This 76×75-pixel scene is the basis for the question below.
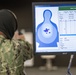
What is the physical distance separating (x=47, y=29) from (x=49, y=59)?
20.6 feet

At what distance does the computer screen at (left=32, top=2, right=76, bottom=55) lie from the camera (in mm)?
2143

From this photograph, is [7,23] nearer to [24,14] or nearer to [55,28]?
[55,28]

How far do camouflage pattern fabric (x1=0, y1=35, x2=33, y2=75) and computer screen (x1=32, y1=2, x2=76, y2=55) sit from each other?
0.13 meters

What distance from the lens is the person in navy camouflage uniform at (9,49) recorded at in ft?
6.90

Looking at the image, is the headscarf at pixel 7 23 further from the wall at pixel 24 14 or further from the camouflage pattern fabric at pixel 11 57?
the wall at pixel 24 14

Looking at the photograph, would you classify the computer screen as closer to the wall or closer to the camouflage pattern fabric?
the camouflage pattern fabric

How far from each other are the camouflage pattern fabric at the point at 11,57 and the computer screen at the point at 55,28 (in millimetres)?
132

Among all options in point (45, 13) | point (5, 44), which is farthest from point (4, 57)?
point (45, 13)

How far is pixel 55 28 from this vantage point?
2.17 m

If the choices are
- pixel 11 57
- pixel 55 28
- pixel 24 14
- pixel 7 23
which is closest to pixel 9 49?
pixel 11 57

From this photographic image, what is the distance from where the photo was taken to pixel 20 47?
221 centimetres

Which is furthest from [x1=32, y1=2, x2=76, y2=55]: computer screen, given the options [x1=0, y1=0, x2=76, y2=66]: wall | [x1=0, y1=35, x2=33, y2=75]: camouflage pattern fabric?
[x1=0, y1=0, x2=76, y2=66]: wall

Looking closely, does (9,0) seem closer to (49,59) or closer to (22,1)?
(22,1)

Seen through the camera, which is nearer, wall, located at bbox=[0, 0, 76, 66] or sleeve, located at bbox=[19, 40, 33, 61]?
sleeve, located at bbox=[19, 40, 33, 61]
